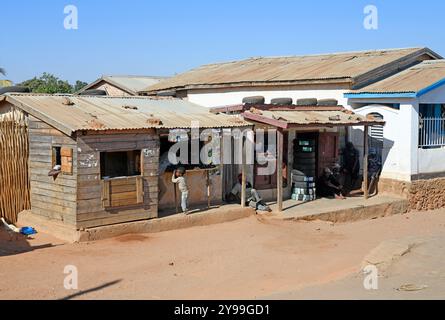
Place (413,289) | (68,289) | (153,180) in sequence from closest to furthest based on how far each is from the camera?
(413,289), (68,289), (153,180)

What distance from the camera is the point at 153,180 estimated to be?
14133 mm

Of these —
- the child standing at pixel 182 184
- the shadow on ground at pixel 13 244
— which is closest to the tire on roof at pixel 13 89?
the shadow on ground at pixel 13 244

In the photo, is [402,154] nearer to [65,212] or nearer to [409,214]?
[409,214]

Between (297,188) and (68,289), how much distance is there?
9633 mm

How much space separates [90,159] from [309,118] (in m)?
6.59

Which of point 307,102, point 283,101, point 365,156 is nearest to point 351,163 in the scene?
point 365,156

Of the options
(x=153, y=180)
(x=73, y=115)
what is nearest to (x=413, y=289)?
(x=153, y=180)

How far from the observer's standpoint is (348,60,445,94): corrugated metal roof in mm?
18094

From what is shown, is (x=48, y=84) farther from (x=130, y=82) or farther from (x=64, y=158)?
(x=64, y=158)

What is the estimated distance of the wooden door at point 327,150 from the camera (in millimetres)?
18734

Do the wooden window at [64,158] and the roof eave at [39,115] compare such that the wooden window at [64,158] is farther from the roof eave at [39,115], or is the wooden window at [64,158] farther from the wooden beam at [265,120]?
the wooden beam at [265,120]

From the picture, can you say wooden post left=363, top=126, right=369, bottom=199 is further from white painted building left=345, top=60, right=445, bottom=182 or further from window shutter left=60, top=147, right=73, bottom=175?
window shutter left=60, top=147, right=73, bottom=175

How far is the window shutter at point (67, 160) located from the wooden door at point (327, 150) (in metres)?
8.60

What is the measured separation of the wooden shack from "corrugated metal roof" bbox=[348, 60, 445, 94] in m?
6.59
